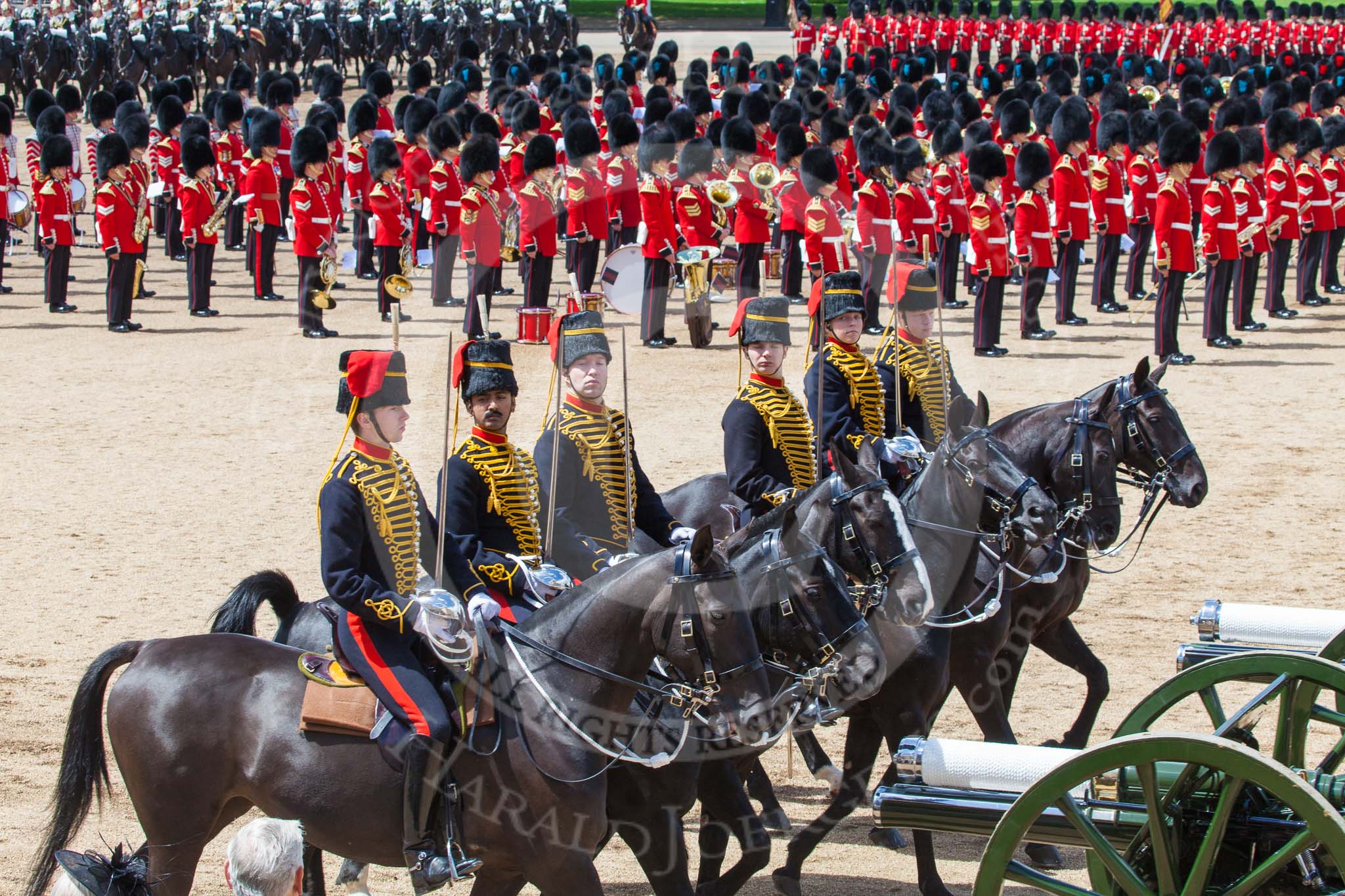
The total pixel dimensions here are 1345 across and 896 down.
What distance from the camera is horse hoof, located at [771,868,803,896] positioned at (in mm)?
4801

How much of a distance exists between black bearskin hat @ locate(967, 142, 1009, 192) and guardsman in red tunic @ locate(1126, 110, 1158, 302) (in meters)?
2.23

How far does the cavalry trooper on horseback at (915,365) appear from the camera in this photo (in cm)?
642

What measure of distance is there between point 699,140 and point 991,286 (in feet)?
9.34

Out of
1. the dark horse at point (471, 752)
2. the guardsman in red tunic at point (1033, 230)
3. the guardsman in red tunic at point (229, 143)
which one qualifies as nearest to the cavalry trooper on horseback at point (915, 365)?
the dark horse at point (471, 752)

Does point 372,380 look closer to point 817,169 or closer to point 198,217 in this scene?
point 817,169

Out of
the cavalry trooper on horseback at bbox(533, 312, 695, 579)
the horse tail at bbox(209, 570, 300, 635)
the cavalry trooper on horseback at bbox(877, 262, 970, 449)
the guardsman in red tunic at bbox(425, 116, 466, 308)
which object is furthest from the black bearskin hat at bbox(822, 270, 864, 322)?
the guardsman in red tunic at bbox(425, 116, 466, 308)

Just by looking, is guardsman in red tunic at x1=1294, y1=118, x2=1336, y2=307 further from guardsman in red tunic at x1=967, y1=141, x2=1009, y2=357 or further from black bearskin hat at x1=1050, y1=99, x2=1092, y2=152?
guardsman in red tunic at x1=967, y1=141, x2=1009, y2=357

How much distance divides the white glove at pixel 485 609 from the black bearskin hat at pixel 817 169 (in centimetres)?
993

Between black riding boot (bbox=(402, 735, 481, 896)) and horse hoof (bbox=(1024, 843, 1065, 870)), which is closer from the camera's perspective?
black riding boot (bbox=(402, 735, 481, 896))

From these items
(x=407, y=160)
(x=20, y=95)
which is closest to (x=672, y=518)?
(x=407, y=160)

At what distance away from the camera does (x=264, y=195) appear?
47.0 ft

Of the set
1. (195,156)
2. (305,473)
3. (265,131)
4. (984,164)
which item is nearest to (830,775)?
(305,473)

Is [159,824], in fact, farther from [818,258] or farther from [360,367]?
[818,258]

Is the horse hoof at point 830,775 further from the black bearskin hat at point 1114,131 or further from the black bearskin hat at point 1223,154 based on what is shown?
the black bearskin hat at point 1114,131
